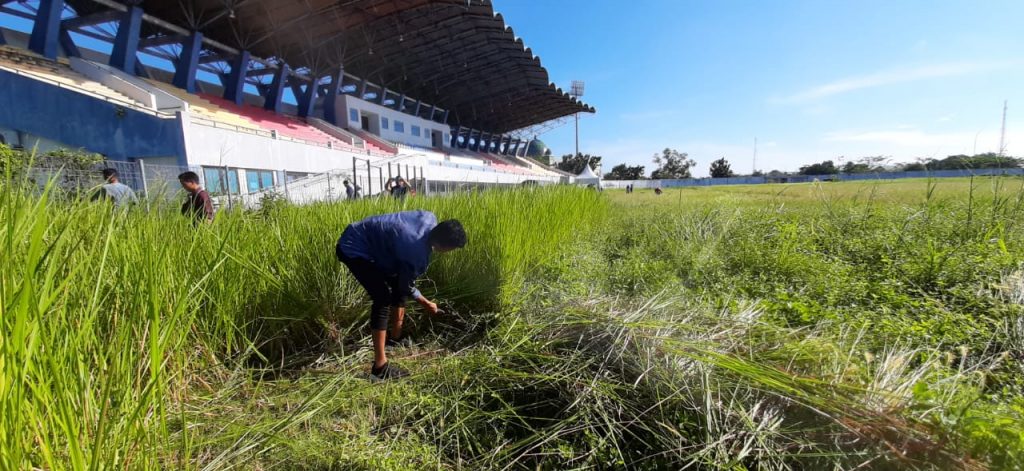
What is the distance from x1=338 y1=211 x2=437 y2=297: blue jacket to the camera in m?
2.22

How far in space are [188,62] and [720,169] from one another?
7302 centimetres

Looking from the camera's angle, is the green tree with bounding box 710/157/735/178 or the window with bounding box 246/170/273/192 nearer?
the window with bounding box 246/170/273/192

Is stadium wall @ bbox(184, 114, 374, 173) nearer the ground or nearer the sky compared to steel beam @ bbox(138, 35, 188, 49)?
nearer the ground

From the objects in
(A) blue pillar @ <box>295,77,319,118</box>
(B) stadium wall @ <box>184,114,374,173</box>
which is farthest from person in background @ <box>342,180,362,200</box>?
(A) blue pillar @ <box>295,77,319,118</box>

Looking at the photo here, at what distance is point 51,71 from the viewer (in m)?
11.0

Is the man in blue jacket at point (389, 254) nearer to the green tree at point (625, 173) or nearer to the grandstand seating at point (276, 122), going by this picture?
the grandstand seating at point (276, 122)

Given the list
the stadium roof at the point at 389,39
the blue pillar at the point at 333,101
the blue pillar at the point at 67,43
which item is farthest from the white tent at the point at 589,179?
the blue pillar at the point at 67,43

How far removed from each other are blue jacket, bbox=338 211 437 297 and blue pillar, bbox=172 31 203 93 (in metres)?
20.0

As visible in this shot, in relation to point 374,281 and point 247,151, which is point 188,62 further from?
point 374,281

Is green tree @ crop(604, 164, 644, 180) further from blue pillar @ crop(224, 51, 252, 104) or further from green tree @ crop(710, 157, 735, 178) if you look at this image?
blue pillar @ crop(224, 51, 252, 104)


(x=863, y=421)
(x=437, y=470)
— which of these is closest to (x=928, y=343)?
(x=863, y=421)

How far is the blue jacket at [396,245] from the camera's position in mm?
2219

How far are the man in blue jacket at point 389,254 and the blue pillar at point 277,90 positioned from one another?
23.7m

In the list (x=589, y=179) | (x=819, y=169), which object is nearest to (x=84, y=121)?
(x=589, y=179)
